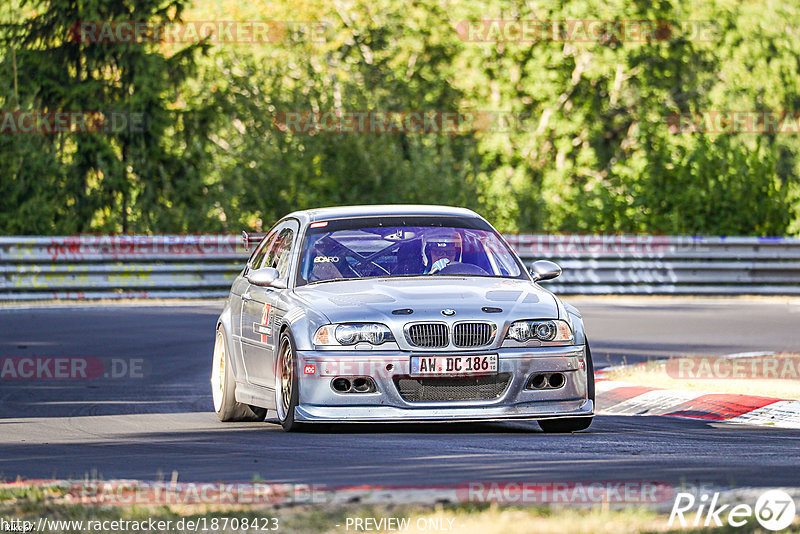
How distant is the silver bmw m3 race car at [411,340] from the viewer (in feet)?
31.6

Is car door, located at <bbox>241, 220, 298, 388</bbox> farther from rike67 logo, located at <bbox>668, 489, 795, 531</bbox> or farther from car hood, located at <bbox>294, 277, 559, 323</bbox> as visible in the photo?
rike67 logo, located at <bbox>668, 489, 795, 531</bbox>

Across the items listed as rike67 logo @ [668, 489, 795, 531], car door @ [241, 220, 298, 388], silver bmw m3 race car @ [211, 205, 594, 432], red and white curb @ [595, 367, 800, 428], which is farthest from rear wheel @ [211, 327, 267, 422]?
rike67 logo @ [668, 489, 795, 531]

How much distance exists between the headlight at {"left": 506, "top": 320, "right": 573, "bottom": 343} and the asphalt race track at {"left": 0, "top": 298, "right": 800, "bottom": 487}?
61cm

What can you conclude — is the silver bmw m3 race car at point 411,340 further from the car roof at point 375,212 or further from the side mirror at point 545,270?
the car roof at point 375,212

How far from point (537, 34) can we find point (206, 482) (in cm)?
3923

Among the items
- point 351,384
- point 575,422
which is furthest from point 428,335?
point 575,422

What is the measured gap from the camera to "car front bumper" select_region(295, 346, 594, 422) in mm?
9602

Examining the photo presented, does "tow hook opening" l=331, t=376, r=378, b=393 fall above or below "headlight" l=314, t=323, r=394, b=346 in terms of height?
below

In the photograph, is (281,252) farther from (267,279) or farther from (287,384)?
(287,384)

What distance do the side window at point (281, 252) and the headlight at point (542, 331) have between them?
1.93 m

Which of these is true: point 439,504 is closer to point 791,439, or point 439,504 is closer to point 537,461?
point 537,461

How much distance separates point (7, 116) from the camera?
1201 inches

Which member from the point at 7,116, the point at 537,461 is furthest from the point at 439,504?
the point at 7,116

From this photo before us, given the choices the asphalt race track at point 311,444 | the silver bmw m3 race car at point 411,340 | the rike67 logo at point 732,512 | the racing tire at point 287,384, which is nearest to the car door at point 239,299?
the silver bmw m3 race car at point 411,340
